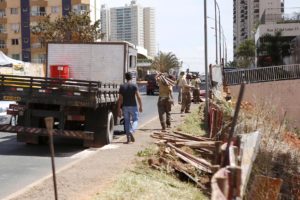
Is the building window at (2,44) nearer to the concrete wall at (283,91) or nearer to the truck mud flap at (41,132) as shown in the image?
the concrete wall at (283,91)

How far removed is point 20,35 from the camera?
90.4 meters

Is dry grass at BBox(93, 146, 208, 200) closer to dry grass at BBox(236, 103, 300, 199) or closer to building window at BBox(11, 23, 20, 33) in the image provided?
dry grass at BBox(236, 103, 300, 199)

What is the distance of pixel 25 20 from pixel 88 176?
8413 centimetres

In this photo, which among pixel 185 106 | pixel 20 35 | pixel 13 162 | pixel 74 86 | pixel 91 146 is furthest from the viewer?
pixel 20 35

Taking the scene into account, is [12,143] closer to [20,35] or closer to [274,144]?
[274,144]

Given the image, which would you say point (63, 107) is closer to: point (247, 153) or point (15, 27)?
point (247, 153)

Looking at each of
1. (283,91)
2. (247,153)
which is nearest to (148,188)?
(247,153)

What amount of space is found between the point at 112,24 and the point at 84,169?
527 feet

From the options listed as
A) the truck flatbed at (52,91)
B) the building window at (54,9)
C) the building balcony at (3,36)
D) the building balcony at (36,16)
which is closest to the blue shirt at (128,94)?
the truck flatbed at (52,91)

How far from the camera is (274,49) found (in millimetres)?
77688

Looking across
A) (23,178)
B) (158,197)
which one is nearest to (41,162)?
(23,178)

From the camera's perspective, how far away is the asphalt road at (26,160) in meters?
9.29

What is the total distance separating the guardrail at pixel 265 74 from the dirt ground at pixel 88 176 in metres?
24.5

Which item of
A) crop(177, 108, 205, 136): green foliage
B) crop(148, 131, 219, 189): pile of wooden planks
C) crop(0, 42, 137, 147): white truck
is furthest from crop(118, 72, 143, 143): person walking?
crop(177, 108, 205, 136): green foliage
